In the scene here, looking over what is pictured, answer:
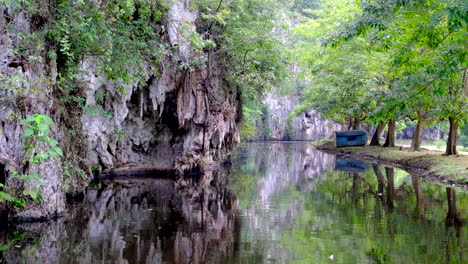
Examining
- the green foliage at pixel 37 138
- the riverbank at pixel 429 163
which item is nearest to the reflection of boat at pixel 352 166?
the riverbank at pixel 429 163

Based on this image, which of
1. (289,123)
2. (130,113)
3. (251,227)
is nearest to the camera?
(251,227)

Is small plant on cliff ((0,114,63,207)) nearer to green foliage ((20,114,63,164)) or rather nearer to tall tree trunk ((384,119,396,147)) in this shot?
green foliage ((20,114,63,164))

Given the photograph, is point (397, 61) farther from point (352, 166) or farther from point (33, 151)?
point (352, 166)

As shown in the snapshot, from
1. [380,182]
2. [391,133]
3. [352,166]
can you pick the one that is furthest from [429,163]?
[391,133]

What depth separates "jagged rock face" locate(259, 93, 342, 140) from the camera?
230 ft

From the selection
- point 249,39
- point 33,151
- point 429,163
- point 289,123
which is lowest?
point 429,163

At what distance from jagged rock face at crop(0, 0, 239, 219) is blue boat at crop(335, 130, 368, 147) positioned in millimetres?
16300

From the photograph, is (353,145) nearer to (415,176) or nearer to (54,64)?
(415,176)

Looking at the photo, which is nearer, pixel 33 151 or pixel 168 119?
pixel 33 151

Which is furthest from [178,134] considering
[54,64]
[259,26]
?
[54,64]

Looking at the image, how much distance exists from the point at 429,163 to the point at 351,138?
1774 centimetres

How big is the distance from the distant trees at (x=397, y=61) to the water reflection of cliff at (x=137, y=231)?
6.02m

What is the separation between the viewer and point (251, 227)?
10.1m

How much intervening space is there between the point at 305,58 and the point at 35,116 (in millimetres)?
29744
